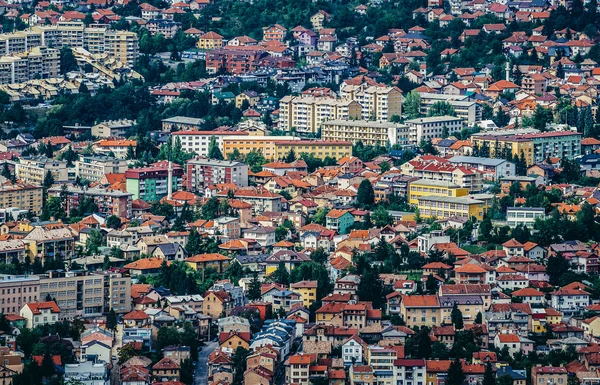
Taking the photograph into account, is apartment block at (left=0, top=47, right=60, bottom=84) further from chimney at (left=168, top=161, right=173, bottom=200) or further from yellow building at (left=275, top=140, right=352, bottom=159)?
chimney at (left=168, top=161, right=173, bottom=200)

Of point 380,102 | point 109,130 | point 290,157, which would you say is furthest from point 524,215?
point 109,130

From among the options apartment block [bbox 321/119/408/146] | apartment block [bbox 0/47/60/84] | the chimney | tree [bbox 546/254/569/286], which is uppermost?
apartment block [bbox 0/47/60/84]

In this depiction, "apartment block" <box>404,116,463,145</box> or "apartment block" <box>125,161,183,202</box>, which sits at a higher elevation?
"apartment block" <box>404,116,463,145</box>

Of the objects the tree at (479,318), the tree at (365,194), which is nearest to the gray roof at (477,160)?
the tree at (365,194)

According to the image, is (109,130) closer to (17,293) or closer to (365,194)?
(365,194)

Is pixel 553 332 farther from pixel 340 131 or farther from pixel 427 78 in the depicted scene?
pixel 427 78

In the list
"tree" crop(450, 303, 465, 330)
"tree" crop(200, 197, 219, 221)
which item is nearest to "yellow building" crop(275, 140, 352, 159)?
"tree" crop(200, 197, 219, 221)

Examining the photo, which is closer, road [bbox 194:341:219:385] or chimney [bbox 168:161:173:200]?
road [bbox 194:341:219:385]
